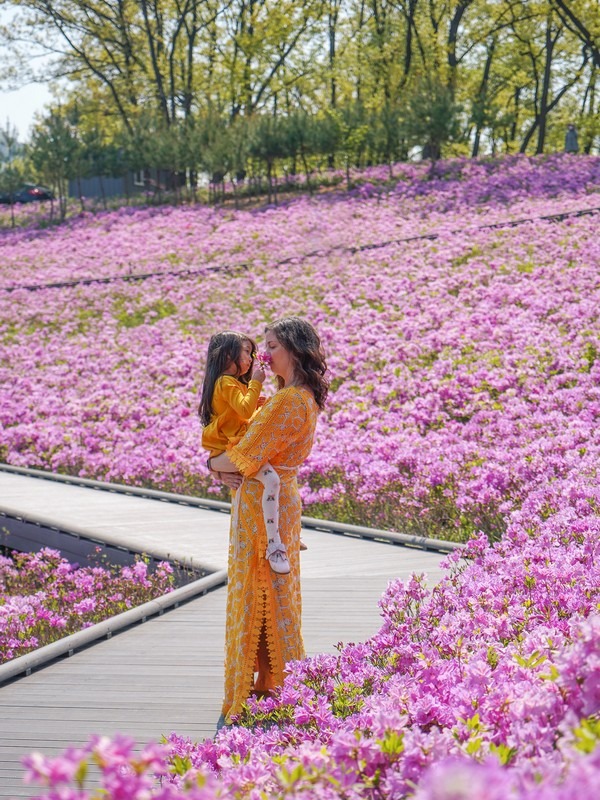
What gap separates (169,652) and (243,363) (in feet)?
6.66

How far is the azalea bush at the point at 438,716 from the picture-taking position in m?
1.71

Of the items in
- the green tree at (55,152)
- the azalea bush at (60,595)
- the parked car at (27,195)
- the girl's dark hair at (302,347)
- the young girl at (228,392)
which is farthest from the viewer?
the parked car at (27,195)

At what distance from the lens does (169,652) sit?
6.15 metres

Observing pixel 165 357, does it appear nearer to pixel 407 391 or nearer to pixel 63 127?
pixel 407 391

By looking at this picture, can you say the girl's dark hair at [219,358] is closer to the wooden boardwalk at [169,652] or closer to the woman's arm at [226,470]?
the woman's arm at [226,470]

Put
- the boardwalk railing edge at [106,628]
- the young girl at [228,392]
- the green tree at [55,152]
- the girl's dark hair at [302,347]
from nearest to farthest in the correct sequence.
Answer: the girl's dark hair at [302,347] < the young girl at [228,392] < the boardwalk railing edge at [106,628] < the green tree at [55,152]

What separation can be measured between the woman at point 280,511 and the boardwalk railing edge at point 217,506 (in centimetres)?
187

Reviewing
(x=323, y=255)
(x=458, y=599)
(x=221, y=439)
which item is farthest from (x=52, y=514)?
(x=323, y=255)

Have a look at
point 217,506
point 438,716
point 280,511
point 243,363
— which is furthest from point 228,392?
point 217,506

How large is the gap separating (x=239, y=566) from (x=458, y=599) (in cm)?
118

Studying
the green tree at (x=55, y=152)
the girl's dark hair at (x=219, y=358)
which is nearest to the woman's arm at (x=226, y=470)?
the girl's dark hair at (x=219, y=358)

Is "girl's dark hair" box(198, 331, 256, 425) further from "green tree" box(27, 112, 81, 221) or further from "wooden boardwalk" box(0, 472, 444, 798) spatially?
"green tree" box(27, 112, 81, 221)

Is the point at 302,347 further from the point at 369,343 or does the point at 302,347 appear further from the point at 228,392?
the point at 369,343

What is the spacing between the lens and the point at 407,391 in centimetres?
1353
